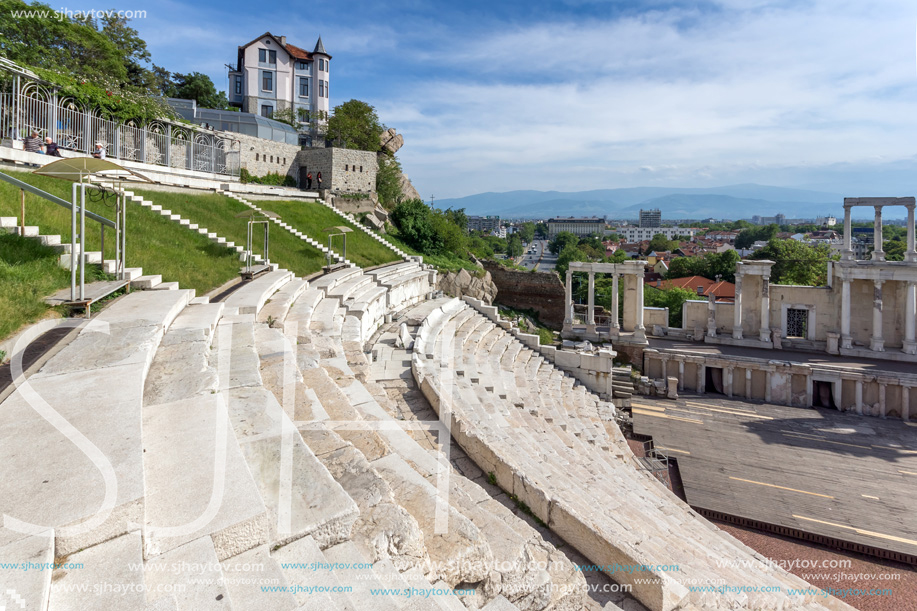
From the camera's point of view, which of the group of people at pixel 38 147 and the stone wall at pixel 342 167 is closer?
the group of people at pixel 38 147

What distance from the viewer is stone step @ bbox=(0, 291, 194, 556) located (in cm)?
263

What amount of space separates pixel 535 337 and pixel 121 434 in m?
19.3

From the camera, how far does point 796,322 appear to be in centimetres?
2909

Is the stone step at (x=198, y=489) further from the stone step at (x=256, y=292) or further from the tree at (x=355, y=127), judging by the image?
the tree at (x=355, y=127)

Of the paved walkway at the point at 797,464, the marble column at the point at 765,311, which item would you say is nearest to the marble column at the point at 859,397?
the paved walkway at the point at 797,464

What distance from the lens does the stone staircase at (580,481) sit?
201 inches

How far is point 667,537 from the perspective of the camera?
22.7 ft

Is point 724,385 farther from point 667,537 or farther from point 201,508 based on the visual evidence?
point 201,508

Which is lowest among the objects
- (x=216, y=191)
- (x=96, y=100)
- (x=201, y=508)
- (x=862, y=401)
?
(x=862, y=401)

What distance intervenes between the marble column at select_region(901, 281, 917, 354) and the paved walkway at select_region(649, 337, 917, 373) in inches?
48.7

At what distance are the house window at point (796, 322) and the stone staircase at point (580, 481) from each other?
19.5 meters

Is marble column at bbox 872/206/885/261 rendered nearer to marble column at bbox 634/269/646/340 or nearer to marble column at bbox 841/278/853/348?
marble column at bbox 841/278/853/348

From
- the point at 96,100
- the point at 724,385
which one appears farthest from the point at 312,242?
the point at 724,385

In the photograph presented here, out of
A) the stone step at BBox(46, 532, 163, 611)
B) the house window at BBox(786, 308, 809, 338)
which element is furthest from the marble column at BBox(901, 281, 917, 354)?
the stone step at BBox(46, 532, 163, 611)
